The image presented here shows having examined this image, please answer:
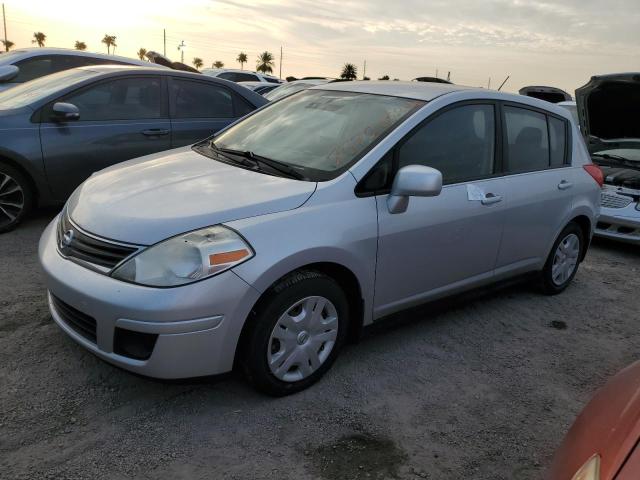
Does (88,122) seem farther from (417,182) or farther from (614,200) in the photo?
(614,200)

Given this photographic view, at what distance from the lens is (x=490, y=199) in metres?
3.64

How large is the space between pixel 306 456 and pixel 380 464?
326 mm

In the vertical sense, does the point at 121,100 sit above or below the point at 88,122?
above

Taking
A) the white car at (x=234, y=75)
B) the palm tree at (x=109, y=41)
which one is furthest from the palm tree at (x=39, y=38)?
the white car at (x=234, y=75)

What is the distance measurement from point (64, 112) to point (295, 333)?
3.33 m

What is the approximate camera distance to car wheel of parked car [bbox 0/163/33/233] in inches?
187

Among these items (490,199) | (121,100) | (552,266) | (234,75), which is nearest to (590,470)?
(490,199)

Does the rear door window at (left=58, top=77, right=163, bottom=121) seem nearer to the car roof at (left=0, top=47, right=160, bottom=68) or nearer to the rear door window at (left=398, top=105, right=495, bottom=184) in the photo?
the car roof at (left=0, top=47, right=160, bottom=68)

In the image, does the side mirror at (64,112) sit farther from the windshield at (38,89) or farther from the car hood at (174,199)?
the car hood at (174,199)

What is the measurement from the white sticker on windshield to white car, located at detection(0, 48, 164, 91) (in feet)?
16.3

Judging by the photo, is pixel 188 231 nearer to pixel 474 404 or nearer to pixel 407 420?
pixel 407 420

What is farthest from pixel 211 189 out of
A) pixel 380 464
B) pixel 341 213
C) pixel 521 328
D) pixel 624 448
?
pixel 521 328

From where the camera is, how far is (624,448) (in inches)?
59.3

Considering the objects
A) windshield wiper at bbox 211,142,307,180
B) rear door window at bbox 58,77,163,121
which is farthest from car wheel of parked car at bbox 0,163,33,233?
windshield wiper at bbox 211,142,307,180
